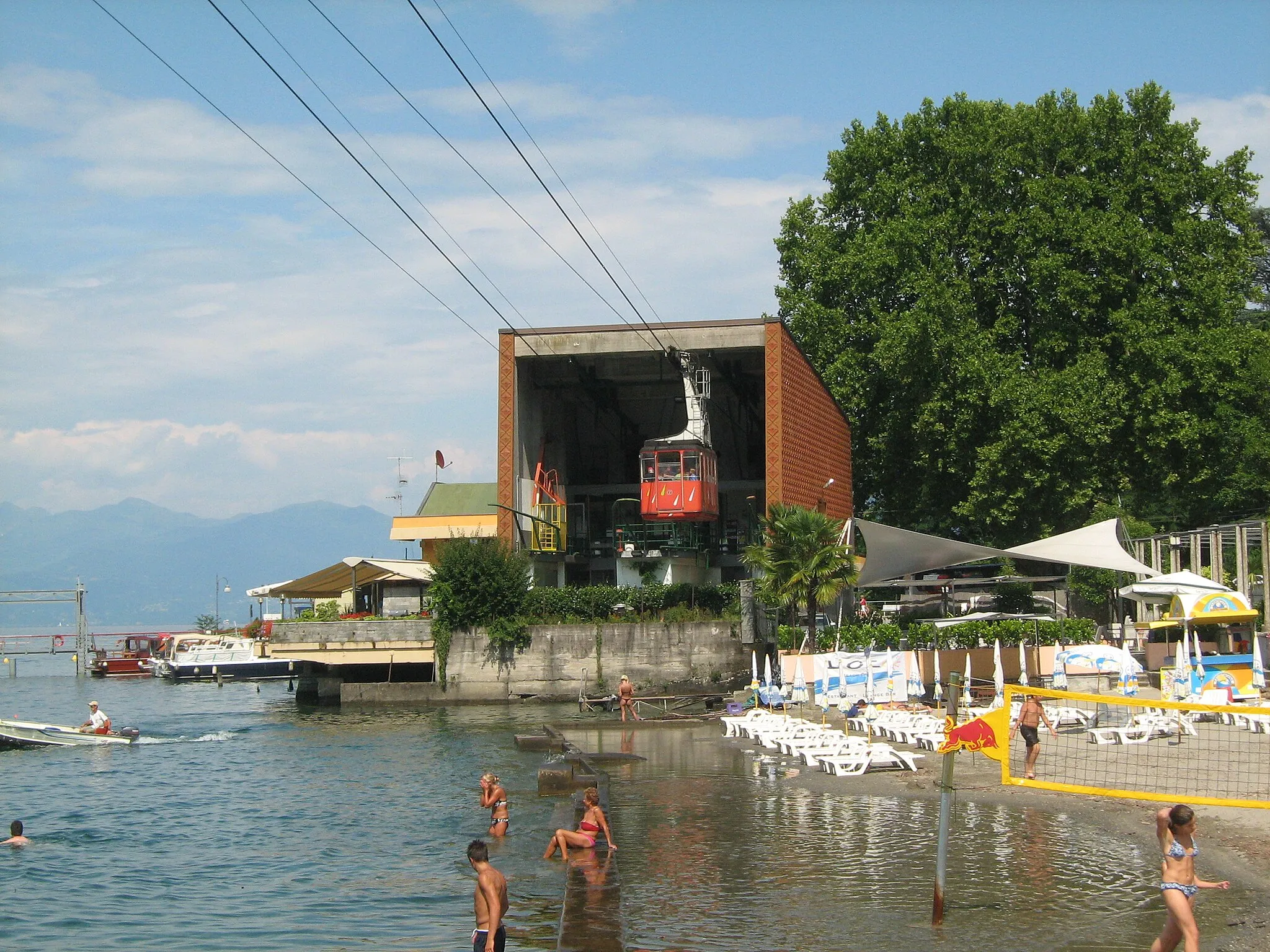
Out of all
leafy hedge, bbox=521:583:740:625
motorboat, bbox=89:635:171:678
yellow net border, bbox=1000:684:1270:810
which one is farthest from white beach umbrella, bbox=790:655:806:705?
motorboat, bbox=89:635:171:678

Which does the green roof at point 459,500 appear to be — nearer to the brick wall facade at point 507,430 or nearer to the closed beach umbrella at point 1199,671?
the brick wall facade at point 507,430

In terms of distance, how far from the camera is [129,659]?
3201 inches

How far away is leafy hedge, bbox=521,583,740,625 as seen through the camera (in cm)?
4559

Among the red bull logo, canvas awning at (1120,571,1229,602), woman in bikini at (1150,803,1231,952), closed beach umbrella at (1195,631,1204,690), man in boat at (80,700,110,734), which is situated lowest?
man in boat at (80,700,110,734)

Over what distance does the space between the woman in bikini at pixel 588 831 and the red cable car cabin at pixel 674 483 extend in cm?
A: 3132

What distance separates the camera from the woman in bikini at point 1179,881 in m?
10.0

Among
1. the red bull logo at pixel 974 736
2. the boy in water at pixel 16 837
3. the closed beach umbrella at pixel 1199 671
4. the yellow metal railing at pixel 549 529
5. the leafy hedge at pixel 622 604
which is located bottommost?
the boy in water at pixel 16 837

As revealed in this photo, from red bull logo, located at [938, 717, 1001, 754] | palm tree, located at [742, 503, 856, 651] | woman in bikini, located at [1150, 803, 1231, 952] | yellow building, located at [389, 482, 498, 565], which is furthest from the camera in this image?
yellow building, located at [389, 482, 498, 565]

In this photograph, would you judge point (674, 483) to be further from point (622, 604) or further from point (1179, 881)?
point (1179, 881)

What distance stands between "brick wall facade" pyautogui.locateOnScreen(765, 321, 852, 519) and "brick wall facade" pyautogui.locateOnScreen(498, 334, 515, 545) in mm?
9506

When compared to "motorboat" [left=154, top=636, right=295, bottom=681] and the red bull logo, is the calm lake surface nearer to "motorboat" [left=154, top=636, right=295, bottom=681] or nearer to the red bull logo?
the red bull logo

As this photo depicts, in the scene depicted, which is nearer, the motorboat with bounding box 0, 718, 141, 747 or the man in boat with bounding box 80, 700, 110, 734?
the motorboat with bounding box 0, 718, 141, 747

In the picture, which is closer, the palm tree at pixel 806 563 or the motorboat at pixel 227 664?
the palm tree at pixel 806 563

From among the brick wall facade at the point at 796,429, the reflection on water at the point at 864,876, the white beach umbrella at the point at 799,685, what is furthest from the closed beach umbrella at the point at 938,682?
the brick wall facade at the point at 796,429
